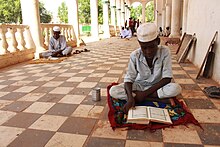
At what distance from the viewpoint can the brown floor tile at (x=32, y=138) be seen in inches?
65.2

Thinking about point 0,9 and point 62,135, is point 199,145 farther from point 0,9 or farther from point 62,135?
point 0,9

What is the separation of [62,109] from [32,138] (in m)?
0.60

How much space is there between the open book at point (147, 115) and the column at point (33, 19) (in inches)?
192

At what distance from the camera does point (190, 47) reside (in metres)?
4.75

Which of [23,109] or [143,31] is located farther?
[23,109]

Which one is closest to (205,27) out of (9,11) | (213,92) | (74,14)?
(213,92)

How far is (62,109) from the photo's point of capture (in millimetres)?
2303

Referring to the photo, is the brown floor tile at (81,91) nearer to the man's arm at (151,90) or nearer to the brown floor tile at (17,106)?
the brown floor tile at (17,106)

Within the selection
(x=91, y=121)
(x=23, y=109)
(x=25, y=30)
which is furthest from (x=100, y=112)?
(x=25, y=30)

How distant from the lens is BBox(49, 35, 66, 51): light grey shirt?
5895 mm

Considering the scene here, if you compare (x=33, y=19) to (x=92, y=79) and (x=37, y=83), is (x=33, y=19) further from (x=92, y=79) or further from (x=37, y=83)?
(x=92, y=79)

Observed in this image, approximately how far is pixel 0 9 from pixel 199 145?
29.6 m

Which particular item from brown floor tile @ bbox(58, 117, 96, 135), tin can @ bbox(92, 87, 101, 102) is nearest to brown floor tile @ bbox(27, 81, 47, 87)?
tin can @ bbox(92, 87, 101, 102)

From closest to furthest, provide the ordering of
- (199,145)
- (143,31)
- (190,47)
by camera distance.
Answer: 1. (199,145)
2. (143,31)
3. (190,47)
